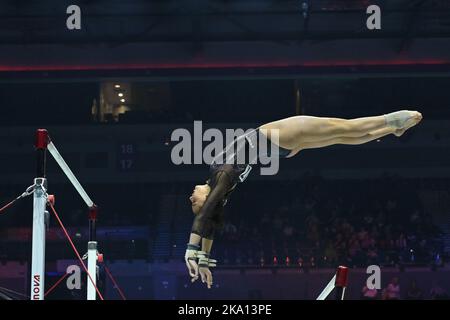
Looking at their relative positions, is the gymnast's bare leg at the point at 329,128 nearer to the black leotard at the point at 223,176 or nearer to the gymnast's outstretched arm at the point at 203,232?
the black leotard at the point at 223,176

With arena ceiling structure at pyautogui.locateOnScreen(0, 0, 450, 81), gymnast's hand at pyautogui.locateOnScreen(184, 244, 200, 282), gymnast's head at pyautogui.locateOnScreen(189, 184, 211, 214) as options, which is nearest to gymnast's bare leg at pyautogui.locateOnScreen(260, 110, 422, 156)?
gymnast's head at pyautogui.locateOnScreen(189, 184, 211, 214)

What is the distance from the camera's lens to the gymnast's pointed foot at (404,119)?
595 cm

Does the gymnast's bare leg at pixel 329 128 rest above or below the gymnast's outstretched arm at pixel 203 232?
above

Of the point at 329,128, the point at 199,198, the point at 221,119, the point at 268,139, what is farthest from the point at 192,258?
the point at 221,119

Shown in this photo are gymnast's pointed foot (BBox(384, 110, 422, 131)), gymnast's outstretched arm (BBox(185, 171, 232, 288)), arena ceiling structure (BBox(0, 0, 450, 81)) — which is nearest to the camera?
gymnast's outstretched arm (BBox(185, 171, 232, 288))

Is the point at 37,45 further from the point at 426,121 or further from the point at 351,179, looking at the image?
the point at 426,121

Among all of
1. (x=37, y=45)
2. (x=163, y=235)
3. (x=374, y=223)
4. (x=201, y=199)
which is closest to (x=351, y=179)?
(x=374, y=223)

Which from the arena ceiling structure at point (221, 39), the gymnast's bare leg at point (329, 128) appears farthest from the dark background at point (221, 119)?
the gymnast's bare leg at point (329, 128)

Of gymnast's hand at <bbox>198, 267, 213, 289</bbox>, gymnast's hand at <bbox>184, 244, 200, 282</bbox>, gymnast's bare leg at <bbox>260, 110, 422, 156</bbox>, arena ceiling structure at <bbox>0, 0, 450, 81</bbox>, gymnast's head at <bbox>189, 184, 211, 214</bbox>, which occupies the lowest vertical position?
gymnast's hand at <bbox>198, 267, 213, 289</bbox>

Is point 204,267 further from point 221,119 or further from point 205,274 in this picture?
point 221,119

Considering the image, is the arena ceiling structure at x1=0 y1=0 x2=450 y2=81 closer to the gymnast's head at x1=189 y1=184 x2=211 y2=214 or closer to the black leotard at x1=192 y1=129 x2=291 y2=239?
the black leotard at x1=192 y1=129 x2=291 y2=239

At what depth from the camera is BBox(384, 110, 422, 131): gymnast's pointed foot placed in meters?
5.95

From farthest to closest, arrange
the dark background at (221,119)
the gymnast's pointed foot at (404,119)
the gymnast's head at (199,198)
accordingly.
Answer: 1. the dark background at (221,119)
2. the gymnast's pointed foot at (404,119)
3. the gymnast's head at (199,198)

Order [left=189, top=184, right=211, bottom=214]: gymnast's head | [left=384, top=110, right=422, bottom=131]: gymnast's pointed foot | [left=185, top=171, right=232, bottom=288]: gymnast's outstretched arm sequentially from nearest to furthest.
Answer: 1. [left=185, top=171, right=232, bottom=288]: gymnast's outstretched arm
2. [left=189, top=184, right=211, bottom=214]: gymnast's head
3. [left=384, top=110, right=422, bottom=131]: gymnast's pointed foot
